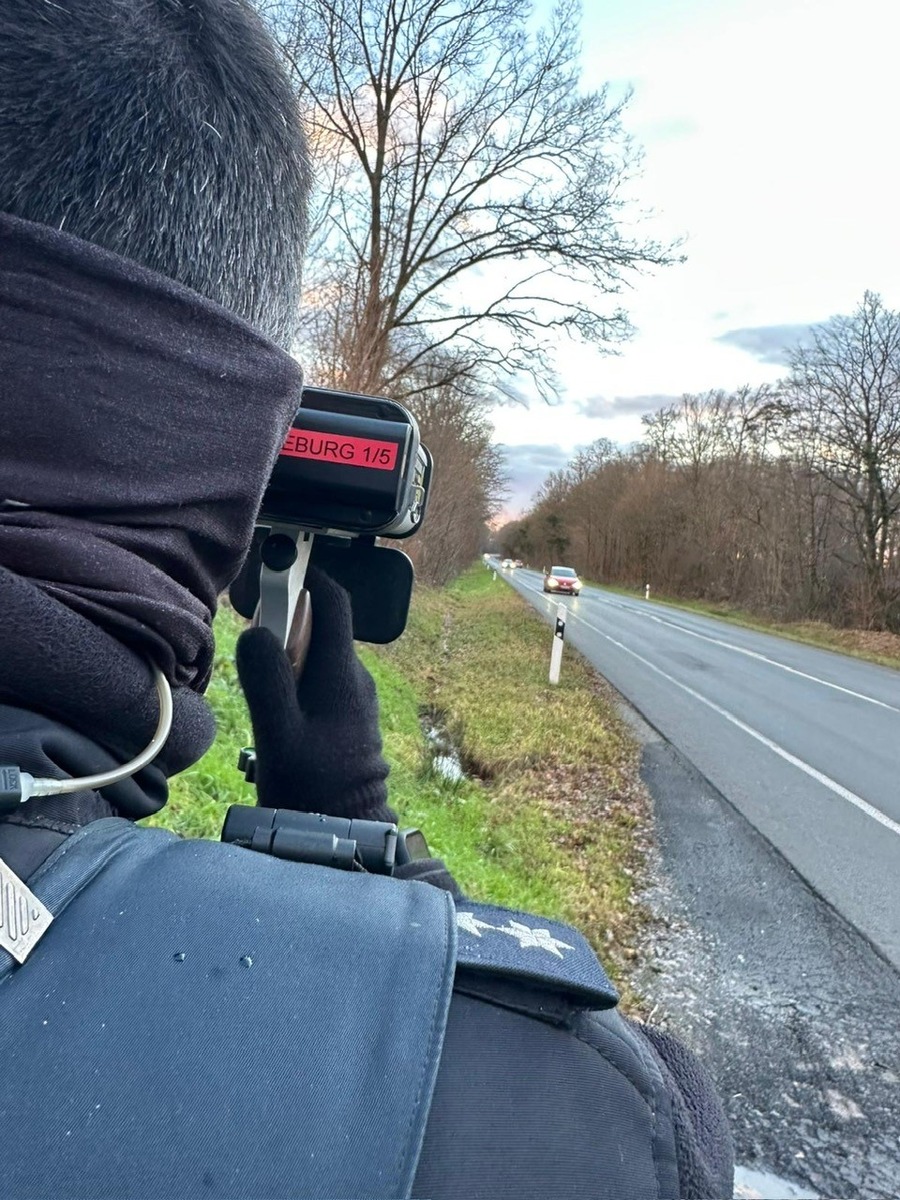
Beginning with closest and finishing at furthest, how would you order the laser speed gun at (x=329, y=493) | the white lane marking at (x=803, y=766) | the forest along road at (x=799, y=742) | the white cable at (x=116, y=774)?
1. the white cable at (x=116, y=774)
2. the laser speed gun at (x=329, y=493)
3. the forest along road at (x=799, y=742)
4. the white lane marking at (x=803, y=766)

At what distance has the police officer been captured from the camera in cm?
55

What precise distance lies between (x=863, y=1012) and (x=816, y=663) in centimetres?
1512

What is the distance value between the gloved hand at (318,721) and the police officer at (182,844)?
332mm

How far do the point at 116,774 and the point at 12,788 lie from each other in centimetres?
11

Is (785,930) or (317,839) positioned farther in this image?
(785,930)

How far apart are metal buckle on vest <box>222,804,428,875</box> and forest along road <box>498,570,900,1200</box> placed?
8.06 ft

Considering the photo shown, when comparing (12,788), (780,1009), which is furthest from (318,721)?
(780,1009)

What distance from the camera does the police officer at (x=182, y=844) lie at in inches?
21.7

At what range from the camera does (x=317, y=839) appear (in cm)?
88

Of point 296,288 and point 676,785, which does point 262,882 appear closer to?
point 296,288

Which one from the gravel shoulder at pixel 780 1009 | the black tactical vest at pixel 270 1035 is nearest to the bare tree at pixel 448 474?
the gravel shoulder at pixel 780 1009

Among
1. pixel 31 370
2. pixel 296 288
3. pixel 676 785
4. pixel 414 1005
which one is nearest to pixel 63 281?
pixel 31 370

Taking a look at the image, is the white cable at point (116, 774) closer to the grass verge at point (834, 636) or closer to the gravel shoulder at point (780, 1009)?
the gravel shoulder at point (780, 1009)

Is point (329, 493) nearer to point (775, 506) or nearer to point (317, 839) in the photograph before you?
point (317, 839)
